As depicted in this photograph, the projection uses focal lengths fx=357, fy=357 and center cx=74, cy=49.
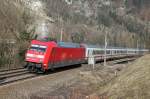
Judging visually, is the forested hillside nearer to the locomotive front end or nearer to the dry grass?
the locomotive front end

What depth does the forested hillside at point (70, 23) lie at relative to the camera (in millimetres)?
43562

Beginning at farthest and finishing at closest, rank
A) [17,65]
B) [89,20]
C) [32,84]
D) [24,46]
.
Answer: [89,20] → [24,46] → [17,65] → [32,84]

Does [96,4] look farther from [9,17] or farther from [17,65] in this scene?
[17,65]

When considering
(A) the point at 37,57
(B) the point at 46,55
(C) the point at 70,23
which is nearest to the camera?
(B) the point at 46,55

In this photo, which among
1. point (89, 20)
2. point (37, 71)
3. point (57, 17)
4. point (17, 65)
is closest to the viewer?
point (37, 71)

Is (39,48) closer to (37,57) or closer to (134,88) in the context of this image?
(37,57)

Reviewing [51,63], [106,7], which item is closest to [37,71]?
[51,63]

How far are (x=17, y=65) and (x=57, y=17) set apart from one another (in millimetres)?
53863

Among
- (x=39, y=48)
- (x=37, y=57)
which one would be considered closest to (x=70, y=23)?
(x=39, y=48)

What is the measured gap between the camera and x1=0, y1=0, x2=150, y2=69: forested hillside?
143 feet

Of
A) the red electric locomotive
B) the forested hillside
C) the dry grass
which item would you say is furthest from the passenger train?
the dry grass

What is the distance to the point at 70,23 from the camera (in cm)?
9831

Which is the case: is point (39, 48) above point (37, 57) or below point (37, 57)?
above

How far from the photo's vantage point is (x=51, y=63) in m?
34.2
